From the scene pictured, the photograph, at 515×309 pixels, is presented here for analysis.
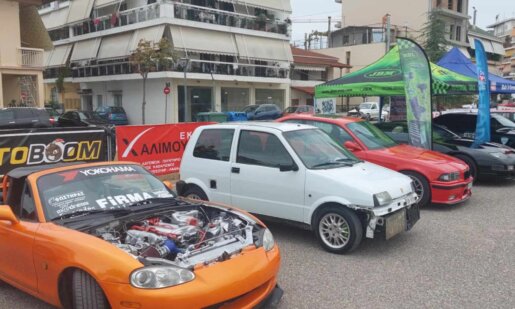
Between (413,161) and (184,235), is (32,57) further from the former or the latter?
(184,235)

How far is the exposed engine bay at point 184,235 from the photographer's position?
12.3 ft

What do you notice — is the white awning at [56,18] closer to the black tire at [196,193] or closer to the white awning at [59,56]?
the white awning at [59,56]

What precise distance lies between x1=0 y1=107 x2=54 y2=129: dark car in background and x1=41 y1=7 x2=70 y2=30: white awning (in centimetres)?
2851

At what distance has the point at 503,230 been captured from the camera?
6.93m

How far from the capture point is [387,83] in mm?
12867

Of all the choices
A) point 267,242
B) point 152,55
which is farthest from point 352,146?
point 152,55

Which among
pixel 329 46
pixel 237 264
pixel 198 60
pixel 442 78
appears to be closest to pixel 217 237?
pixel 237 264

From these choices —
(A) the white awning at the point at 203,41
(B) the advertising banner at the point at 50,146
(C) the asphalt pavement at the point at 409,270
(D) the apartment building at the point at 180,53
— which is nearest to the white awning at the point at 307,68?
(D) the apartment building at the point at 180,53

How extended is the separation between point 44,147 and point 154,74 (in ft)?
84.3

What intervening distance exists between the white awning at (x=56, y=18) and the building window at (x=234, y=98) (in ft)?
56.7

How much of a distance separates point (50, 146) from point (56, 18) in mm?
40985

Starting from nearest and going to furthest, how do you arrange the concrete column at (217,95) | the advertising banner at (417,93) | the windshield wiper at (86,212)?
1. the windshield wiper at (86,212)
2. the advertising banner at (417,93)
3. the concrete column at (217,95)

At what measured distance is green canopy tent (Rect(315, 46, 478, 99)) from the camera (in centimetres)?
1280

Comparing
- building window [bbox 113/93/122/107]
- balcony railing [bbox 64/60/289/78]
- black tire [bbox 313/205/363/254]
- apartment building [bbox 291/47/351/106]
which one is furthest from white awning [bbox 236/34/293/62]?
black tire [bbox 313/205/363/254]
